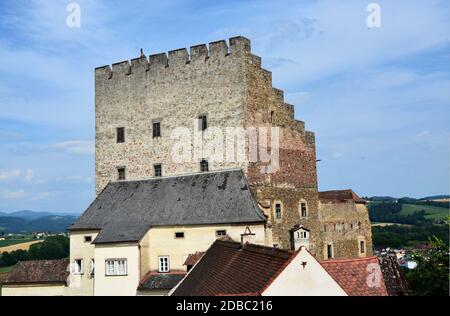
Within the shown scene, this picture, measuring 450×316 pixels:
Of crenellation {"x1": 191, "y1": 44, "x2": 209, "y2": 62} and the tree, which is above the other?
crenellation {"x1": 191, "y1": 44, "x2": 209, "y2": 62}

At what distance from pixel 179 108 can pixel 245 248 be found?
15151 mm

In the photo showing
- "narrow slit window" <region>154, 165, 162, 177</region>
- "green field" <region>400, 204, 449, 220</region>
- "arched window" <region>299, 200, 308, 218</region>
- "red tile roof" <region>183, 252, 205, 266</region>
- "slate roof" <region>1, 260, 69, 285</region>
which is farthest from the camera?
"green field" <region>400, 204, 449, 220</region>

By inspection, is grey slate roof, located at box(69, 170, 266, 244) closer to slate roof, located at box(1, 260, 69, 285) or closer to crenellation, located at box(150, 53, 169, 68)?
slate roof, located at box(1, 260, 69, 285)

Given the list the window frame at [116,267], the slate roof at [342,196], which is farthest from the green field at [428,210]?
the window frame at [116,267]

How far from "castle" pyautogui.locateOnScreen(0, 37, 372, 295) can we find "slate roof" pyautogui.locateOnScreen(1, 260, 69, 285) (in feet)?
1.33

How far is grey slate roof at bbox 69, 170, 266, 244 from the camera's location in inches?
1067

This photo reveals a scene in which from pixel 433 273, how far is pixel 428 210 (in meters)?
114

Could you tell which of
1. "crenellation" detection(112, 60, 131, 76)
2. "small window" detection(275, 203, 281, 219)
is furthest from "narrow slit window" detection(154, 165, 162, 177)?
"small window" detection(275, 203, 281, 219)

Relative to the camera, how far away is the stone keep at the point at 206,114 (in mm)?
29547

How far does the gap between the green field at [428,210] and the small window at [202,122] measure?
10435 centimetres

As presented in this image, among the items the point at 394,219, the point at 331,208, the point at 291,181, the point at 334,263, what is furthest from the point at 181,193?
the point at 394,219

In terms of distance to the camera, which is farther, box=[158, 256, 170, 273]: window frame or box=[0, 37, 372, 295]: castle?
box=[158, 256, 170, 273]: window frame

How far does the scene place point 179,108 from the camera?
31562 mm
